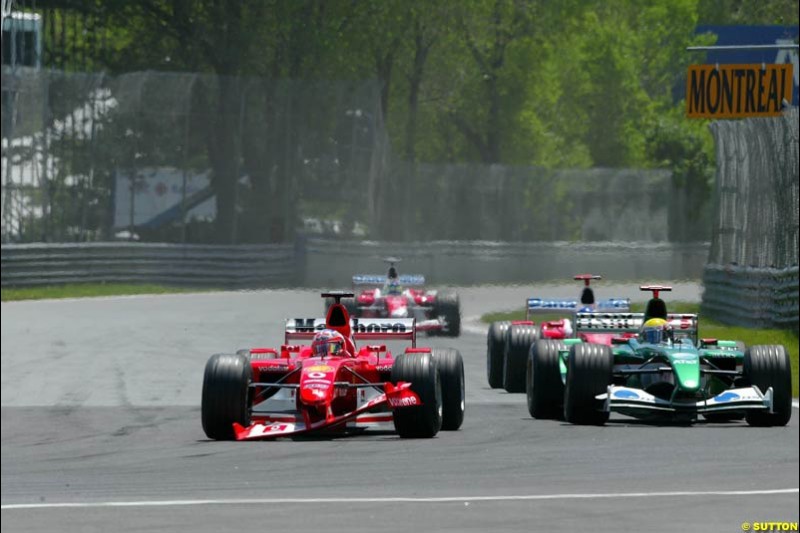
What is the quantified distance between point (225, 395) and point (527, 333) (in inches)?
92.0

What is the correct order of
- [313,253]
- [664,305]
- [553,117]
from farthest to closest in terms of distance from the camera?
1. [553,117]
2. [313,253]
3. [664,305]

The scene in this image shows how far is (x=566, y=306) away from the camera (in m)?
12.6

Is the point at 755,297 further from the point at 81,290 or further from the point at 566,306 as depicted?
the point at 81,290

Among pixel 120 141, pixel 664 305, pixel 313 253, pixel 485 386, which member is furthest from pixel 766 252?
pixel 120 141

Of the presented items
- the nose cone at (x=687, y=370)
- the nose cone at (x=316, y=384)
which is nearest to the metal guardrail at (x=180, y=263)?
the nose cone at (x=316, y=384)

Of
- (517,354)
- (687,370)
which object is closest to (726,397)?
(687,370)

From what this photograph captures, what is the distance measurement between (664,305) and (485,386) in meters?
1.16

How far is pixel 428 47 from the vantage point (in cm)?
1268

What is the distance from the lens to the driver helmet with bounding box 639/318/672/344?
11148mm

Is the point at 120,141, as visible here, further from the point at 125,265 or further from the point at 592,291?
the point at 592,291

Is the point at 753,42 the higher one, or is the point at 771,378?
the point at 753,42

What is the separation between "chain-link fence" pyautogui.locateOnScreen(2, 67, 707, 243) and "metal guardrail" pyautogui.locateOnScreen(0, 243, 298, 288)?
0.32 ft

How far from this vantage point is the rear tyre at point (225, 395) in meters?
10.1

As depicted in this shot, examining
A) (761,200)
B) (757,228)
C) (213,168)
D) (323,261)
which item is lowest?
(323,261)
